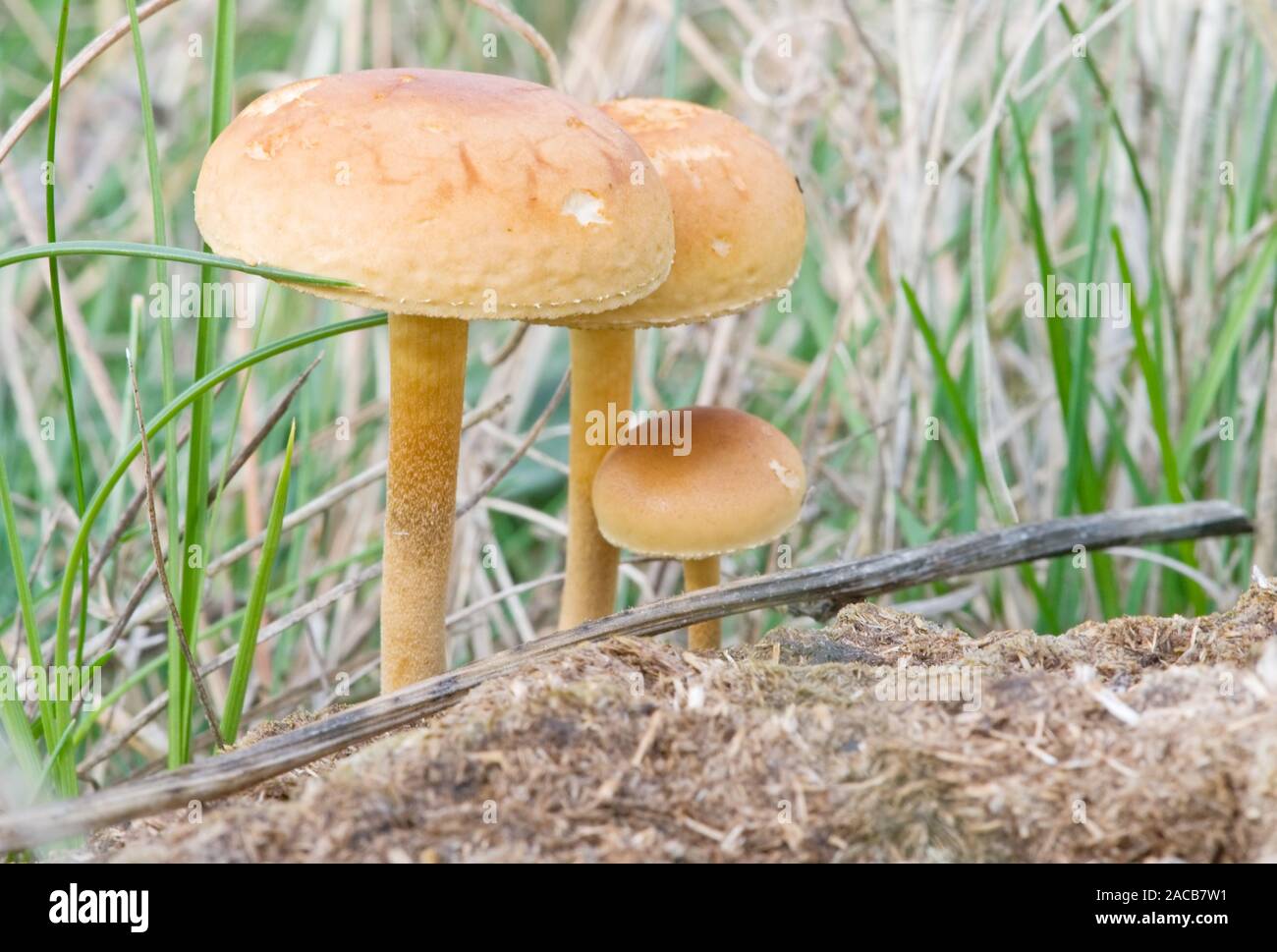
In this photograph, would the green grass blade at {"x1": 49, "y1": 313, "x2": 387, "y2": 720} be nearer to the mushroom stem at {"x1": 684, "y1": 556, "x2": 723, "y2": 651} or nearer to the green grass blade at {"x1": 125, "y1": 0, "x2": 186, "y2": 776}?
the green grass blade at {"x1": 125, "y1": 0, "x2": 186, "y2": 776}

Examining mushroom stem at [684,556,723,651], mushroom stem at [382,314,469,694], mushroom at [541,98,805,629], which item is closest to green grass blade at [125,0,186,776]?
mushroom stem at [382,314,469,694]

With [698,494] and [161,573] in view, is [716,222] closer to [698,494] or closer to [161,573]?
[698,494]

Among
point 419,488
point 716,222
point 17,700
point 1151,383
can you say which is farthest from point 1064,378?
point 17,700

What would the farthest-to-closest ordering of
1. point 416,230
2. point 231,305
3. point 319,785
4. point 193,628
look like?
point 231,305, point 193,628, point 416,230, point 319,785

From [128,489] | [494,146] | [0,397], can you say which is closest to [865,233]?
[494,146]
